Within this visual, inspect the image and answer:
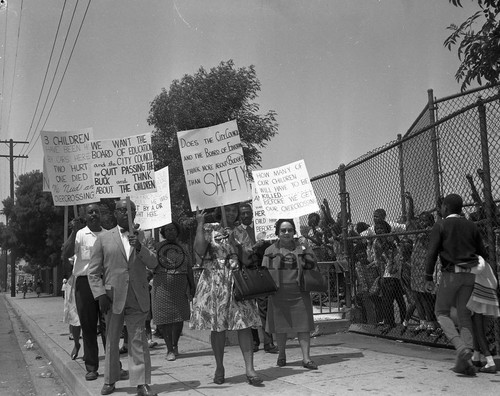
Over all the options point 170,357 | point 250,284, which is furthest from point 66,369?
point 250,284

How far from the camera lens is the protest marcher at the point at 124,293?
5.70m

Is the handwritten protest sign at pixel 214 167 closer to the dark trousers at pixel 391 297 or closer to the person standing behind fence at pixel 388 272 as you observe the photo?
the person standing behind fence at pixel 388 272

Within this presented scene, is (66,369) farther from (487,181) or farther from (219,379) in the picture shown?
(487,181)

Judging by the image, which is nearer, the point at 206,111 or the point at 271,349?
the point at 271,349

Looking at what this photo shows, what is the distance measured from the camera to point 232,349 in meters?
8.62

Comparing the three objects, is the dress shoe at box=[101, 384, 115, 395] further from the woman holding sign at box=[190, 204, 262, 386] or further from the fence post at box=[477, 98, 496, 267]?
the fence post at box=[477, 98, 496, 267]

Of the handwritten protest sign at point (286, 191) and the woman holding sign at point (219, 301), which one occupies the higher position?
the handwritten protest sign at point (286, 191)

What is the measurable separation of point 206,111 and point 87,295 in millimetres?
13666

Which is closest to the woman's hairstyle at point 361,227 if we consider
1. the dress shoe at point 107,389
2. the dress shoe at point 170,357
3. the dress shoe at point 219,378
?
the dress shoe at point 170,357

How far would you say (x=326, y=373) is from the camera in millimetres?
6262

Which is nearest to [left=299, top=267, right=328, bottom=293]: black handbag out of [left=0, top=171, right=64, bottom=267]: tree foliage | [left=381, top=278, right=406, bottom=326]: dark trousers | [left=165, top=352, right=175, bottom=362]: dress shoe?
[left=381, top=278, right=406, bottom=326]: dark trousers

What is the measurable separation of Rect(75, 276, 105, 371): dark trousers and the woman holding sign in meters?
1.30

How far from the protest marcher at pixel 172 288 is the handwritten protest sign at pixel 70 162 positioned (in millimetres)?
1275

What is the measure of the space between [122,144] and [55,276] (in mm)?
39741
